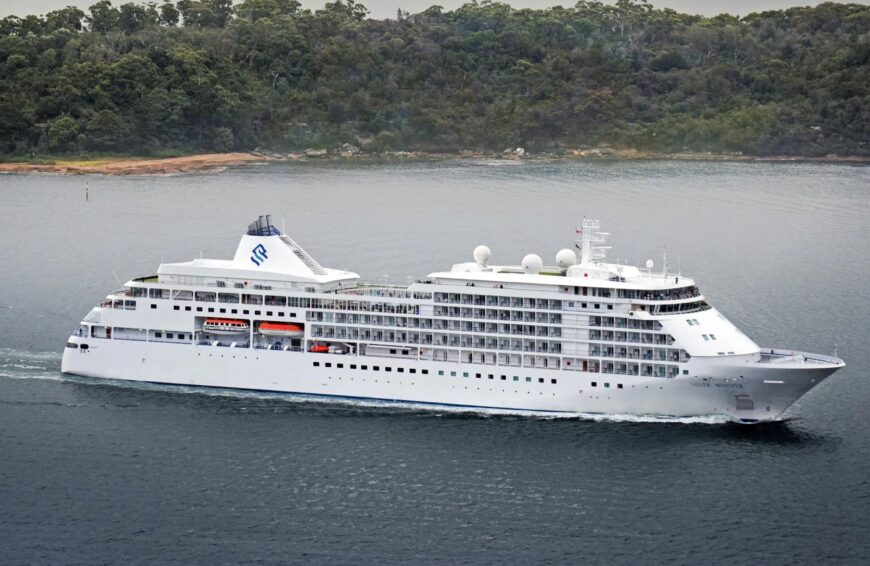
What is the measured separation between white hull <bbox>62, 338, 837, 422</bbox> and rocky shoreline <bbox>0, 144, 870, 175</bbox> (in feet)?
223

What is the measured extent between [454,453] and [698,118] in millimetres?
99529

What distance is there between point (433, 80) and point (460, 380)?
102m

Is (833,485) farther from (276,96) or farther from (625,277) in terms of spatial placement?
(276,96)

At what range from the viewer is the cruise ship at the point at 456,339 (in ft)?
150

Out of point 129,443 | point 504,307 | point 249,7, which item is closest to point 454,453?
point 504,307

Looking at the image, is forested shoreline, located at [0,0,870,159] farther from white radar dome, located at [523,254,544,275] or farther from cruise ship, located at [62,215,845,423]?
white radar dome, located at [523,254,544,275]

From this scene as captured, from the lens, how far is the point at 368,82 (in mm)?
144000

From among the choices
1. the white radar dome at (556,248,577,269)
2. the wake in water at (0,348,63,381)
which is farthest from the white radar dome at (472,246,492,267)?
the wake in water at (0,348,63,381)

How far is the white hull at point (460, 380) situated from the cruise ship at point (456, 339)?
0.05 metres

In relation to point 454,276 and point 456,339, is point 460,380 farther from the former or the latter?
point 454,276

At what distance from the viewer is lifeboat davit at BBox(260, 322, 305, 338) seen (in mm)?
49844

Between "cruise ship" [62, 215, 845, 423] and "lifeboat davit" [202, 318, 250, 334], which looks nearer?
"cruise ship" [62, 215, 845, 423]

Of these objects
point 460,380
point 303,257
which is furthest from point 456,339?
point 303,257

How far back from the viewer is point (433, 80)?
481ft
